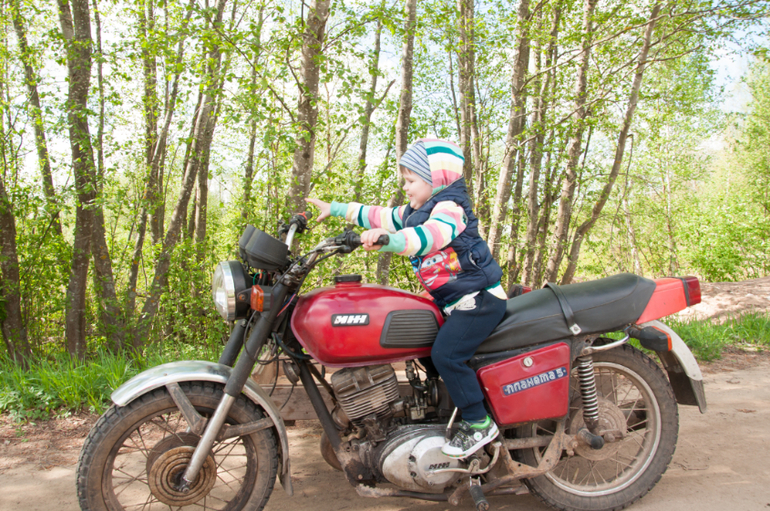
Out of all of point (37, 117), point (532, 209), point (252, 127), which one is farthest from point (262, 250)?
point (532, 209)

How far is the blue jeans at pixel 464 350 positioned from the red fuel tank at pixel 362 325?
100 millimetres

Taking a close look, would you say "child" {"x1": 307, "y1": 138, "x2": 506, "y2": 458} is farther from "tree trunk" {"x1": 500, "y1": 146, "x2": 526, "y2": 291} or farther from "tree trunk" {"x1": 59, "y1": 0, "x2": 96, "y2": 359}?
"tree trunk" {"x1": 500, "y1": 146, "x2": 526, "y2": 291}

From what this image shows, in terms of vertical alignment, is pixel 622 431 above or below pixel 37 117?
below

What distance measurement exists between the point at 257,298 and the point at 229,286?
0.14 m

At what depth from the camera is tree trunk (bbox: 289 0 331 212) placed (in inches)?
183

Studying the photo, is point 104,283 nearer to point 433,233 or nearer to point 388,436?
point 388,436

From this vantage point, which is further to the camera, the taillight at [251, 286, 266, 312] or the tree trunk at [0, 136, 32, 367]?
the tree trunk at [0, 136, 32, 367]

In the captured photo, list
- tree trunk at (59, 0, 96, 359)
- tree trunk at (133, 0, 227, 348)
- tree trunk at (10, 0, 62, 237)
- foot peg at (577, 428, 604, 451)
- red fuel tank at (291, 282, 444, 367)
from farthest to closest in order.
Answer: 1. tree trunk at (133, 0, 227, 348)
2. tree trunk at (10, 0, 62, 237)
3. tree trunk at (59, 0, 96, 359)
4. foot peg at (577, 428, 604, 451)
5. red fuel tank at (291, 282, 444, 367)

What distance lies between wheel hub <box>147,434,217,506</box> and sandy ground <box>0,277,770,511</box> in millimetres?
497

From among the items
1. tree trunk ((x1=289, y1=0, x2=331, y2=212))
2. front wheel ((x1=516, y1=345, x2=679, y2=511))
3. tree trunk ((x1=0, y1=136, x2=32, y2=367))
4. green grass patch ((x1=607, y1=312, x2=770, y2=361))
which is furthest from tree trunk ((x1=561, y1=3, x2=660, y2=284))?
tree trunk ((x1=0, y1=136, x2=32, y2=367))

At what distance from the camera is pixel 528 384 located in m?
2.37

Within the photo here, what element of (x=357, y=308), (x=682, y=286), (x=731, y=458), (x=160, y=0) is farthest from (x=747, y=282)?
(x=160, y=0)

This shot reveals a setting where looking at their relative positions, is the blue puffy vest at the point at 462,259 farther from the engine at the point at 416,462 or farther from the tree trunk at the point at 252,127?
the tree trunk at the point at 252,127

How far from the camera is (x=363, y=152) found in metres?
12.1
